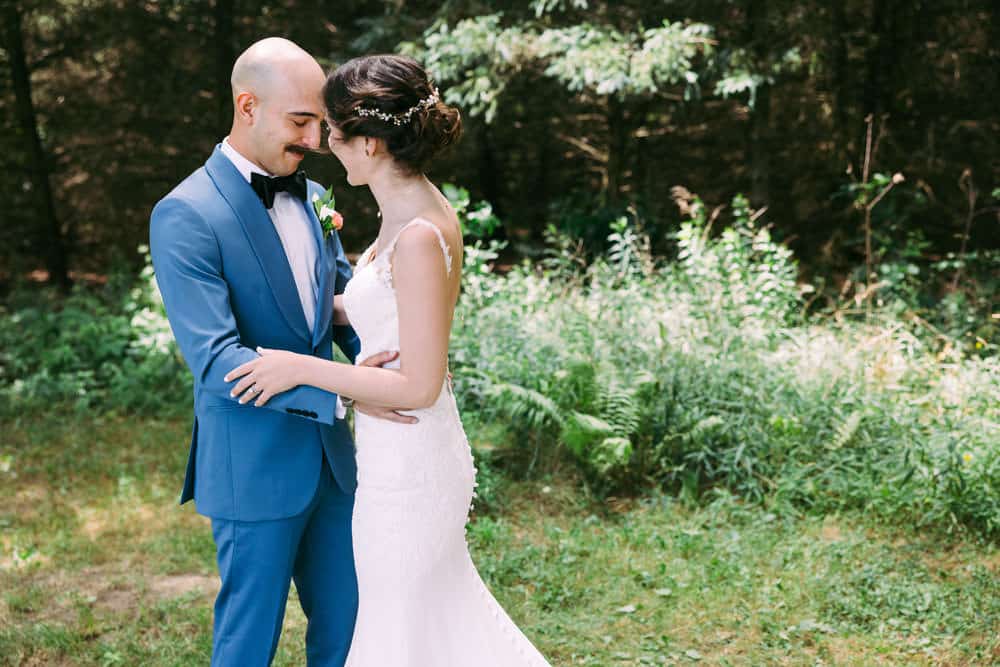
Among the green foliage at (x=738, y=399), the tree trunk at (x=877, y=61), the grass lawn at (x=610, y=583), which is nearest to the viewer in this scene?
the grass lawn at (x=610, y=583)

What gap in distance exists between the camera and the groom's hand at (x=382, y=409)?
8.43 feet

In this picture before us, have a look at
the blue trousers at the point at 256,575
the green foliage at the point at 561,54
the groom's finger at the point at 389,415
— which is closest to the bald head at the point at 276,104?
the groom's finger at the point at 389,415

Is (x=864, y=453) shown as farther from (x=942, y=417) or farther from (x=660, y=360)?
(x=660, y=360)

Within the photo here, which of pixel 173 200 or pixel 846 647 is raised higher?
pixel 173 200

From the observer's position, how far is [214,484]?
263 cm

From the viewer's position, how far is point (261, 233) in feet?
8.63

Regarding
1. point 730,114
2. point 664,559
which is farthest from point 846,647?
point 730,114

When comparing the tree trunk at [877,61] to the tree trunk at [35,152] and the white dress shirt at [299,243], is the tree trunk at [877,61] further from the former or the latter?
the tree trunk at [35,152]

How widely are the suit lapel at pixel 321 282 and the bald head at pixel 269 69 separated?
0.39m

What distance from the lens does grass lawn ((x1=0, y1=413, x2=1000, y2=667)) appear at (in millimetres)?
4004

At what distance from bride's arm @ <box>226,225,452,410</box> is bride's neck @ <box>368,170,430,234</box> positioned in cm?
11

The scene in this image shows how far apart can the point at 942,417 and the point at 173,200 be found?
14.3 feet

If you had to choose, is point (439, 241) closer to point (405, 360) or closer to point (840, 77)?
point (405, 360)

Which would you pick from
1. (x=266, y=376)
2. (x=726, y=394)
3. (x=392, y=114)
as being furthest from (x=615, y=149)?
(x=266, y=376)
